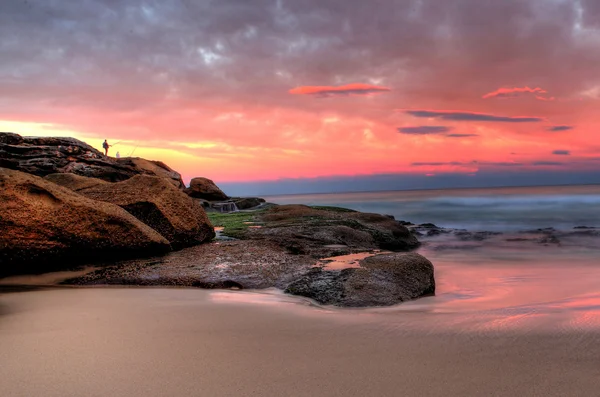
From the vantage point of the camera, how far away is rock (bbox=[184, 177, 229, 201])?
2553 centimetres

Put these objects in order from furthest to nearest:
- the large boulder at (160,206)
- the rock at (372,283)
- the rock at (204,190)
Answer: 1. the rock at (204,190)
2. the large boulder at (160,206)
3. the rock at (372,283)

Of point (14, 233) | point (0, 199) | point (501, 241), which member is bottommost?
point (501, 241)

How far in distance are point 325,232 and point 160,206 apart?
382 cm

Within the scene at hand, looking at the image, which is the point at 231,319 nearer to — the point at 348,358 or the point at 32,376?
the point at 348,358

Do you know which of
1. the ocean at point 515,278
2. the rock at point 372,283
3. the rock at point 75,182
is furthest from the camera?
the rock at point 75,182

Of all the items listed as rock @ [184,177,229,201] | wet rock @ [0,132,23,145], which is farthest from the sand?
rock @ [184,177,229,201]

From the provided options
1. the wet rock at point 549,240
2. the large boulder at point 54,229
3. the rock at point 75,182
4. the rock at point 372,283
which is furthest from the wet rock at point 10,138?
the wet rock at point 549,240

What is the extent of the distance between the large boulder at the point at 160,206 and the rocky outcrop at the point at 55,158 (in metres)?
6.27

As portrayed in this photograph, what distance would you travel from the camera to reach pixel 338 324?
3.68 m

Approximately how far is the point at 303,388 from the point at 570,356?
195 centimetres

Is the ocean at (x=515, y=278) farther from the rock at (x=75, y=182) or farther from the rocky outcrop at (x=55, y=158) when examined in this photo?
the rocky outcrop at (x=55, y=158)

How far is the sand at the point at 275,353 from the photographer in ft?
8.18

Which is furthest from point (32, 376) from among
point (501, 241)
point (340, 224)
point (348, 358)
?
point (501, 241)

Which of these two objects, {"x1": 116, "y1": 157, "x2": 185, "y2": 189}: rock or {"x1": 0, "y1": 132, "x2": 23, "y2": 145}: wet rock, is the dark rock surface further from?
{"x1": 116, "y1": 157, "x2": 185, "y2": 189}: rock
